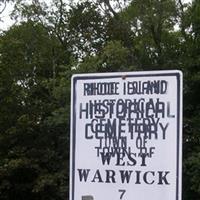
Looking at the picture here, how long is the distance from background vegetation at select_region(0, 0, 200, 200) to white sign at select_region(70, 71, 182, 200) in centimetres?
1107

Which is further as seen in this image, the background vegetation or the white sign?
the background vegetation

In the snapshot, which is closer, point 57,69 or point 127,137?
point 127,137

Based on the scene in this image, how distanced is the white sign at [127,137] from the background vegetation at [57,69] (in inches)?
436

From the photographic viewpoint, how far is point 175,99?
2.53m

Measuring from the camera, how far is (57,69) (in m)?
17.1

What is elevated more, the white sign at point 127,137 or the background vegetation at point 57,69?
the background vegetation at point 57,69

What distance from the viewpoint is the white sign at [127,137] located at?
250 cm

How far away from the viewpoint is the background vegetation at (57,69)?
1451 centimetres

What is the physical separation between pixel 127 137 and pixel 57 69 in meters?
14.7

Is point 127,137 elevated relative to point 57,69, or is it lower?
lower

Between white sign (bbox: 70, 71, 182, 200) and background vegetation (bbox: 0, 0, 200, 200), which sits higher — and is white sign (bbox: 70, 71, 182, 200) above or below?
below

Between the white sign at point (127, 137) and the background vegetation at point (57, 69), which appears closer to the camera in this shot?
the white sign at point (127, 137)

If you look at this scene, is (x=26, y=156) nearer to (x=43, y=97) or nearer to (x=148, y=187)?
(x=43, y=97)

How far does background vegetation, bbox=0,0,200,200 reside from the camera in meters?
14.5
